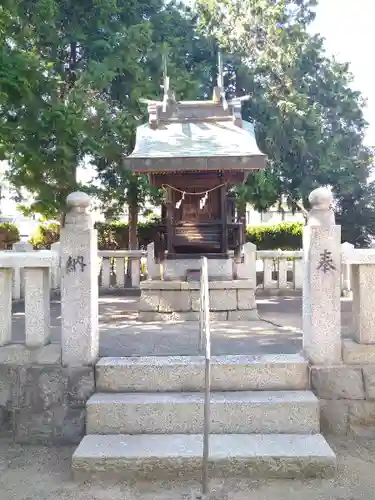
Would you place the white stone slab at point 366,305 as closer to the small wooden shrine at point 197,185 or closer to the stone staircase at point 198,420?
the stone staircase at point 198,420

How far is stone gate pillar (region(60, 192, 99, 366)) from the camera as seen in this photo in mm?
3963

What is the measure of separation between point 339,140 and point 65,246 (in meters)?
14.6

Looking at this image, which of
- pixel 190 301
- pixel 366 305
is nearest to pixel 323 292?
pixel 366 305

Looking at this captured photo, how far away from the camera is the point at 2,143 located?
→ 638 cm

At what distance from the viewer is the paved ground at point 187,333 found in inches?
187

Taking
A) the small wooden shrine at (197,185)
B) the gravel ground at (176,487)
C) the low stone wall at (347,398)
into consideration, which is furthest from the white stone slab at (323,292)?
the small wooden shrine at (197,185)

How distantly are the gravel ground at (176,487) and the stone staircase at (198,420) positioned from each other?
76 millimetres

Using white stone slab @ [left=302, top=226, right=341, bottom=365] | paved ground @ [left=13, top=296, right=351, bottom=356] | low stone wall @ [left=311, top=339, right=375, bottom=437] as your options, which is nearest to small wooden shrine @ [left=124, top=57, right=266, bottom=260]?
paved ground @ [left=13, top=296, right=351, bottom=356]

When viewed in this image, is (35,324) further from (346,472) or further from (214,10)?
(214,10)

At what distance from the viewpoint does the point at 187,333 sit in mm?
5711

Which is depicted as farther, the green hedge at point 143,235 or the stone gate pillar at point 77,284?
the green hedge at point 143,235

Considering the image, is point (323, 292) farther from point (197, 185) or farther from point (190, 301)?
point (197, 185)

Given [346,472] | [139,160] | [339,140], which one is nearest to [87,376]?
[346,472]

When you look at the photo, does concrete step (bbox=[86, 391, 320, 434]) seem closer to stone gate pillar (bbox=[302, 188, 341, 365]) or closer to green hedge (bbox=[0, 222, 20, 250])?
stone gate pillar (bbox=[302, 188, 341, 365])
